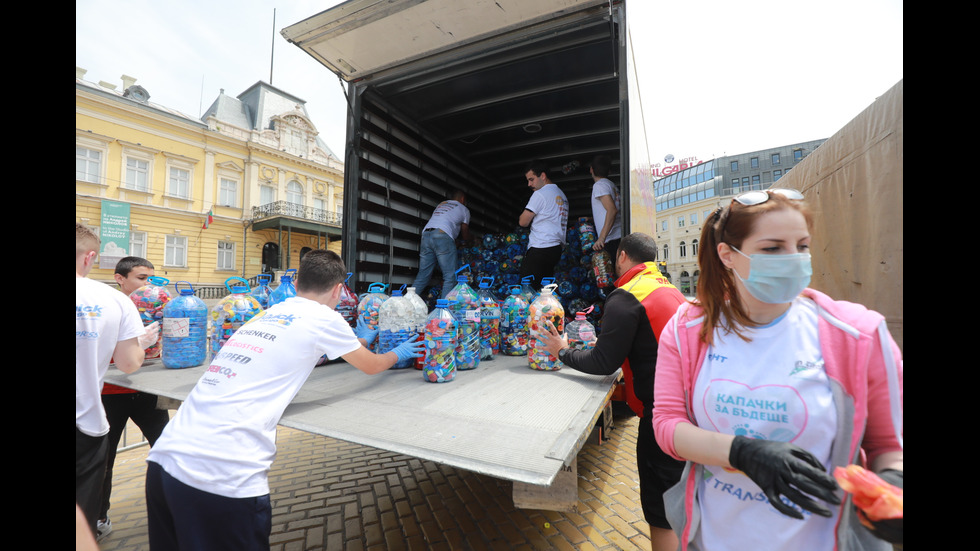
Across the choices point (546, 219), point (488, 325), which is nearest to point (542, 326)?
point (488, 325)

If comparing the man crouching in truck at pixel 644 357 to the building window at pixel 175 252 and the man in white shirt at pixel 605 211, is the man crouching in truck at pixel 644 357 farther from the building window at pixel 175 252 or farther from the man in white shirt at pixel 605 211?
the building window at pixel 175 252

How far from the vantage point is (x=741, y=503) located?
115 cm

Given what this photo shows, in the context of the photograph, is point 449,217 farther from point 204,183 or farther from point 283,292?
point 204,183

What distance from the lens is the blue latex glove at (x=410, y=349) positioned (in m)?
2.68

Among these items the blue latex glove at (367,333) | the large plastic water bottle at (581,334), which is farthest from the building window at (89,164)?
the large plastic water bottle at (581,334)

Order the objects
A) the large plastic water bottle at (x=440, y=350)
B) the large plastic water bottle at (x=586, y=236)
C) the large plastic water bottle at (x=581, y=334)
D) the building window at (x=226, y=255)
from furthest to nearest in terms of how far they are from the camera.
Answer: the building window at (x=226, y=255), the large plastic water bottle at (x=586, y=236), the large plastic water bottle at (x=581, y=334), the large plastic water bottle at (x=440, y=350)

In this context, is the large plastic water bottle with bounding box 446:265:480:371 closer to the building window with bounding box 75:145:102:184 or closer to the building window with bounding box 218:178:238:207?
the building window with bounding box 75:145:102:184

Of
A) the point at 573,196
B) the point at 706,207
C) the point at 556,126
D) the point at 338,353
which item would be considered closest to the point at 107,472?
the point at 338,353

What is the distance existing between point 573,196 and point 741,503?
616 centimetres

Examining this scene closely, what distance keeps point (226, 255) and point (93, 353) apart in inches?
952

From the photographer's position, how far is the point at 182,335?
3.01 m

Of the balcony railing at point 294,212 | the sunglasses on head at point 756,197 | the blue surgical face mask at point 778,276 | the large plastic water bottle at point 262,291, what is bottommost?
the large plastic water bottle at point 262,291

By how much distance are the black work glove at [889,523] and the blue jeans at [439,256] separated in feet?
13.7

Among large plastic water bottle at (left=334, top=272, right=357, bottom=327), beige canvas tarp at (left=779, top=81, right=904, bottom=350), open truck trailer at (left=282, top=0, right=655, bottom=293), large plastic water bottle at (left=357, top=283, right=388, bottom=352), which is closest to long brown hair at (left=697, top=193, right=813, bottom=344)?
beige canvas tarp at (left=779, top=81, right=904, bottom=350)
